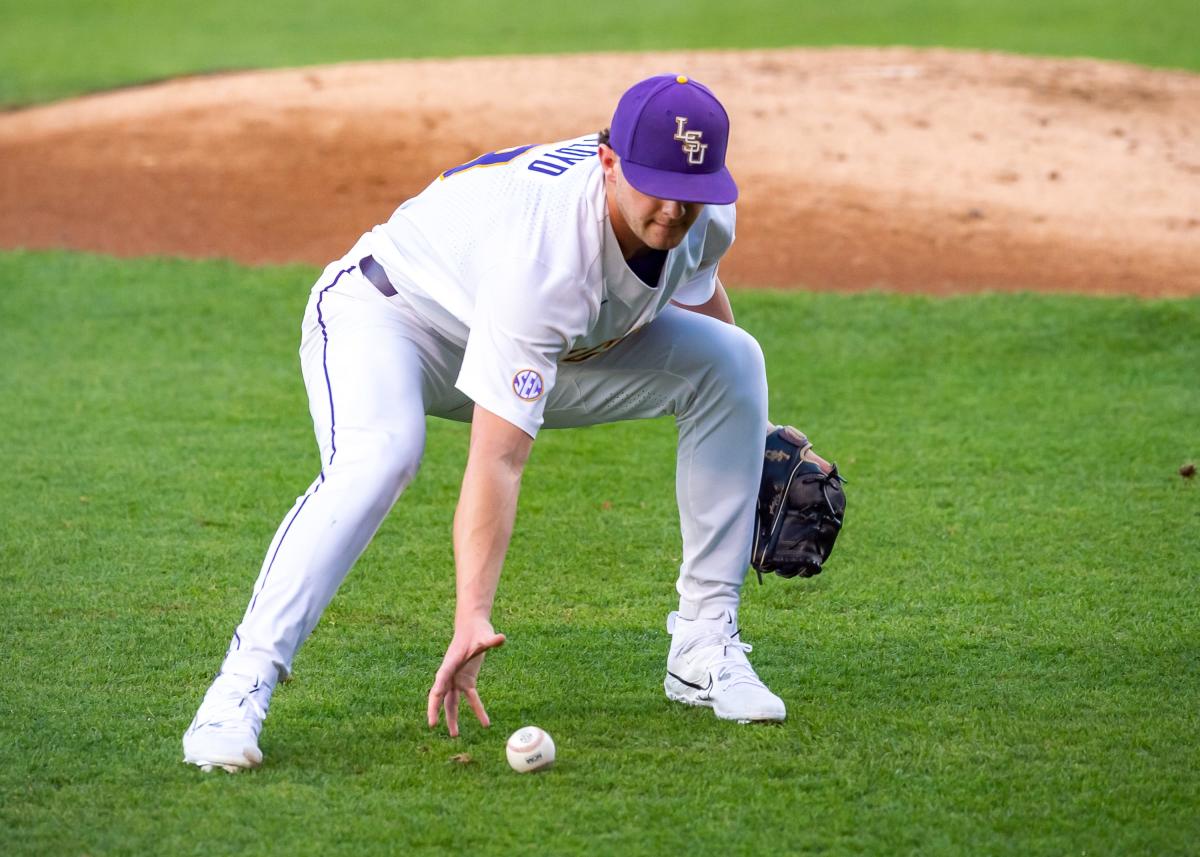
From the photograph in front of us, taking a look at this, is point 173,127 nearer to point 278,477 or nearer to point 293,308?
point 293,308

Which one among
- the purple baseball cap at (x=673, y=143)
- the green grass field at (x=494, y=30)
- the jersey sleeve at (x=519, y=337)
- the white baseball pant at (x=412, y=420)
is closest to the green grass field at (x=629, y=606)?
the white baseball pant at (x=412, y=420)

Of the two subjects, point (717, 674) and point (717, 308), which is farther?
point (717, 308)

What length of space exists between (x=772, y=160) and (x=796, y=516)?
7527 mm

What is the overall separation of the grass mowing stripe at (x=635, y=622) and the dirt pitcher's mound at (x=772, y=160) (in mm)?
1774

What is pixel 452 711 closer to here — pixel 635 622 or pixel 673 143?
pixel 635 622

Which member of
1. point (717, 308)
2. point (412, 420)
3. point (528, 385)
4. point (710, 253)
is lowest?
point (412, 420)

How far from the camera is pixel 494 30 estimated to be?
60.2 ft

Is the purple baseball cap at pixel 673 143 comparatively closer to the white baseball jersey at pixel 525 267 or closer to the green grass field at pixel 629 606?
the white baseball jersey at pixel 525 267

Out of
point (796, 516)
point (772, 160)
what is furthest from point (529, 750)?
point (772, 160)

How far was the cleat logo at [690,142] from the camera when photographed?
315 centimetres

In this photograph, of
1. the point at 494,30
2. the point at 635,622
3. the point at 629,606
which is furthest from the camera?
the point at 494,30

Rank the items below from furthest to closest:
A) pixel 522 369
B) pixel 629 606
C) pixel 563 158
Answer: pixel 629 606 → pixel 563 158 → pixel 522 369

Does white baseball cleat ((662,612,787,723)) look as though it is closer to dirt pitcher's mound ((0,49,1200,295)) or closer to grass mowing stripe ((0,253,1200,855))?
grass mowing stripe ((0,253,1200,855))

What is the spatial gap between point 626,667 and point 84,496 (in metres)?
2.40
